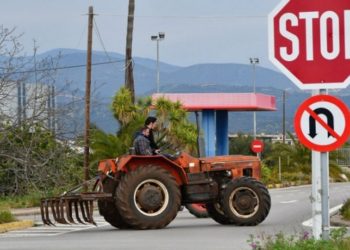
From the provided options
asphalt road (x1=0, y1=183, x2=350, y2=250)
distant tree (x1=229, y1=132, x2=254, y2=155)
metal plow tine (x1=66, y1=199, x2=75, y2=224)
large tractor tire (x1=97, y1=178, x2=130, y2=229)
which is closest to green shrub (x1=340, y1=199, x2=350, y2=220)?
asphalt road (x1=0, y1=183, x2=350, y2=250)

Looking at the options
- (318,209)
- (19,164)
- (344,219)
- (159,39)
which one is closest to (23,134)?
(19,164)

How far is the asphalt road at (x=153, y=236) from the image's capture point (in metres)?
16.7

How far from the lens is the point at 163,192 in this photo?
20781 mm

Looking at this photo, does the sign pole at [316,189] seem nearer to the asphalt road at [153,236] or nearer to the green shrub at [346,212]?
the asphalt road at [153,236]

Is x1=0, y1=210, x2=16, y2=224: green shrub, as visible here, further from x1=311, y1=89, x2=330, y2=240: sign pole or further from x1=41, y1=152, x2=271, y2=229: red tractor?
x1=311, y1=89, x2=330, y2=240: sign pole

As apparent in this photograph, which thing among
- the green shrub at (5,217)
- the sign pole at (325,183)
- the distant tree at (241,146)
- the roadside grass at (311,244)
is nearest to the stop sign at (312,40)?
the sign pole at (325,183)

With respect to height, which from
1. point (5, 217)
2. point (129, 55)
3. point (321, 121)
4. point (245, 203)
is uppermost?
point (129, 55)

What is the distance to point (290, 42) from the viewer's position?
8273 millimetres

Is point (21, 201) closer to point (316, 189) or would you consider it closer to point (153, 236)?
point (153, 236)

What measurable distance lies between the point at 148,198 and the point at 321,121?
12457mm

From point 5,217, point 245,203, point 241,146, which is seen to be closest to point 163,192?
point 245,203

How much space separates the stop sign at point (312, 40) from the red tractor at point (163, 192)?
40.4 ft

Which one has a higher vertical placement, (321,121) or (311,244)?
(321,121)

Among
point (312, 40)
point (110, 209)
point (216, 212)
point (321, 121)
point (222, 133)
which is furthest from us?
point (222, 133)
